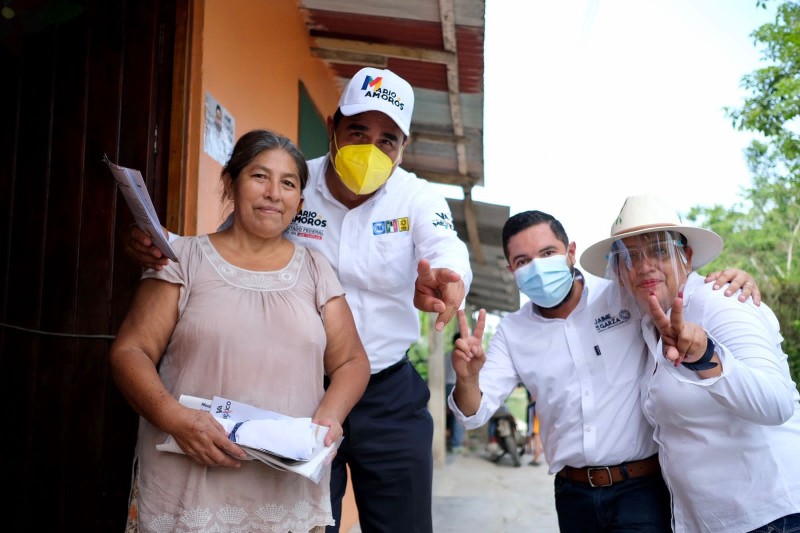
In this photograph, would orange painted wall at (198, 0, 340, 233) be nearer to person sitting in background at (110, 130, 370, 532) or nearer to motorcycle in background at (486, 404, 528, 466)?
person sitting in background at (110, 130, 370, 532)

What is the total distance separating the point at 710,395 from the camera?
86.6 inches

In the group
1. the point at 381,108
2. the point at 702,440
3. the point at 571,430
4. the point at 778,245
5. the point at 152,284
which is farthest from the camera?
the point at 778,245

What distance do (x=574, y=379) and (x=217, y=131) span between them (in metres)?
2.03

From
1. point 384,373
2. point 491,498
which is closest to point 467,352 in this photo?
point 384,373

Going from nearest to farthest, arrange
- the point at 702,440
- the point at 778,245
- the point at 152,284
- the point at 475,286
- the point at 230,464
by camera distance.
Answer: the point at 230,464 < the point at 152,284 < the point at 702,440 < the point at 475,286 < the point at 778,245

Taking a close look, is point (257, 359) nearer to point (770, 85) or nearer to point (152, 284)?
point (152, 284)

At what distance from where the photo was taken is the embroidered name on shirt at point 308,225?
2.55m

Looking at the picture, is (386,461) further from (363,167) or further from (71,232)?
(71,232)

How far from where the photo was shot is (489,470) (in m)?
12.8

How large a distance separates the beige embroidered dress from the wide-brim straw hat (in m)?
1.16

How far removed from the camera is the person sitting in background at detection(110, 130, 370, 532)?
6.32 feet

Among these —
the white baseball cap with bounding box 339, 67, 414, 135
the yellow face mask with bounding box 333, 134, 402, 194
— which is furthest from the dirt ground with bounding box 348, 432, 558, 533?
the white baseball cap with bounding box 339, 67, 414, 135

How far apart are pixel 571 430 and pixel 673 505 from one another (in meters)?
0.44

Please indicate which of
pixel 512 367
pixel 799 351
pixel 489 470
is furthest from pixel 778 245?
pixel 512 367
